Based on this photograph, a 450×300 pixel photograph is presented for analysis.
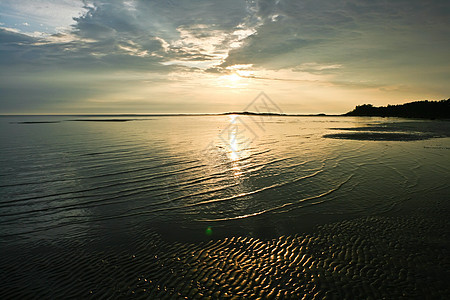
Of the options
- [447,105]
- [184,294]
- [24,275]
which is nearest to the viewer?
[184,294]

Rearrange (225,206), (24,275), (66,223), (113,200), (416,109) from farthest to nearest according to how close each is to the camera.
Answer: (416,109)
(113,200)
(225,206)
(66,223)
(24,275)

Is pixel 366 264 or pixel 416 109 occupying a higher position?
pixel 416 109

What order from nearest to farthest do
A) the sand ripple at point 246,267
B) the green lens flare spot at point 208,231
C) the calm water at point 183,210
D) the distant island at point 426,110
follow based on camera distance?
the sand ripple at point 246,267, the calm water at point 183,210, the green lens flare spot at point 208,231, the distant island at point 426,110

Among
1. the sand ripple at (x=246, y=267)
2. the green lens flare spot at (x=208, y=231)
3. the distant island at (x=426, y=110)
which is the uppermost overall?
the distant island at (x=426, y=110)

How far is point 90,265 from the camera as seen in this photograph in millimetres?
6703

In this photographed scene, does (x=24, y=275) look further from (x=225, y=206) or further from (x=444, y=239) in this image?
(x=444, y=239)

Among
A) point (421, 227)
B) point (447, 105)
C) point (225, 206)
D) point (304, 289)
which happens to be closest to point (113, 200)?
point (225, 206)

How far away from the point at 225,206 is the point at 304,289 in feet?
19.6

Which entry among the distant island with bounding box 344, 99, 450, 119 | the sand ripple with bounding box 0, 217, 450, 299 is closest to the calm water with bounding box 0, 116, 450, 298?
the sand ripple with bounding box 0, 217, 450, 299

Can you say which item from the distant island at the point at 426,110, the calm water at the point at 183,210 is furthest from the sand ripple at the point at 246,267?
the distant island at the point at 426,110

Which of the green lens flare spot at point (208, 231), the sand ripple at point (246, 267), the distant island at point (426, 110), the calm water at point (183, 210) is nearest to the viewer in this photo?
the sand ripple at point (246, 267)

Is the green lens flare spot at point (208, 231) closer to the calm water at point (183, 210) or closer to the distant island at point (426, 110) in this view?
the calm water at point (183, 210)

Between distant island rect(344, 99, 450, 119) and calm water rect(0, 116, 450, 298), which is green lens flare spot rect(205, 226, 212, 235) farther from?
distant island rect(344, 99, 450, 119)

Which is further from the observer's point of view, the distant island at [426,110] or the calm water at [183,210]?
the distant island at [426,110]
